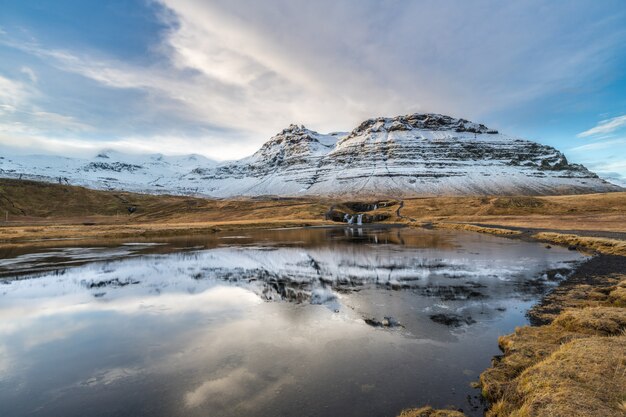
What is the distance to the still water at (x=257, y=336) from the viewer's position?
10961mm

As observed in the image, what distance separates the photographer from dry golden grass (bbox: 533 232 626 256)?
3915 cm

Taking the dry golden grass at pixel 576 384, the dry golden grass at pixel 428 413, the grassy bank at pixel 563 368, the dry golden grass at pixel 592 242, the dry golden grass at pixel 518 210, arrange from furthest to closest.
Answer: the dry golden grass at pixel 518 210 → the dry golden grass at pixel 592 242 → the dry golden grass at pixel 428 413 → the grassy bank at pixel 563 368 → the dry golden grass at pixel 576 384

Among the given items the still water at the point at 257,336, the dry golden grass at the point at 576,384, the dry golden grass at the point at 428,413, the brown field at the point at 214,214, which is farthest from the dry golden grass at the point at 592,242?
the dry golden grass at the point at 428,413

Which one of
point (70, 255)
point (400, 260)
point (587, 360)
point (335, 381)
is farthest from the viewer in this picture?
point (70, 255)

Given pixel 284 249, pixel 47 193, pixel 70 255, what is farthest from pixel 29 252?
pixel 47 193

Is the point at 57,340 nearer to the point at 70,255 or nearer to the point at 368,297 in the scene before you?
the point at 368,297

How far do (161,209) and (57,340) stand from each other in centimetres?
15329

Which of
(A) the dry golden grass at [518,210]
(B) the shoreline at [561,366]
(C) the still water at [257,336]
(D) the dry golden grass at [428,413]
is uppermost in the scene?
(A) the dry golden grass at [518,210]

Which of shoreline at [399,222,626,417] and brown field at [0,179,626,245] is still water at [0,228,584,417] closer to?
shoreline at [399,222,626,417]

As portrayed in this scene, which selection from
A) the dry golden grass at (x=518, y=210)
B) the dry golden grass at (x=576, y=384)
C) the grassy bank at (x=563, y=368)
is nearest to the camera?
the dry golden grass at (x=576, y=384)

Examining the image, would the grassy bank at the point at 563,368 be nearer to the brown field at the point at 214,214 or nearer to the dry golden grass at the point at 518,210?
the brown field at the point at 214,214

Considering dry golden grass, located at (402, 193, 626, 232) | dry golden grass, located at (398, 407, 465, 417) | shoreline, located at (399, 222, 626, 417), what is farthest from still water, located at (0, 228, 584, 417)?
dry golden grass, located at (402, 193, 626, 232)

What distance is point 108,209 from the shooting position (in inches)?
6029

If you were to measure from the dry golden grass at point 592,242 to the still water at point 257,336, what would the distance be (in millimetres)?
8796
